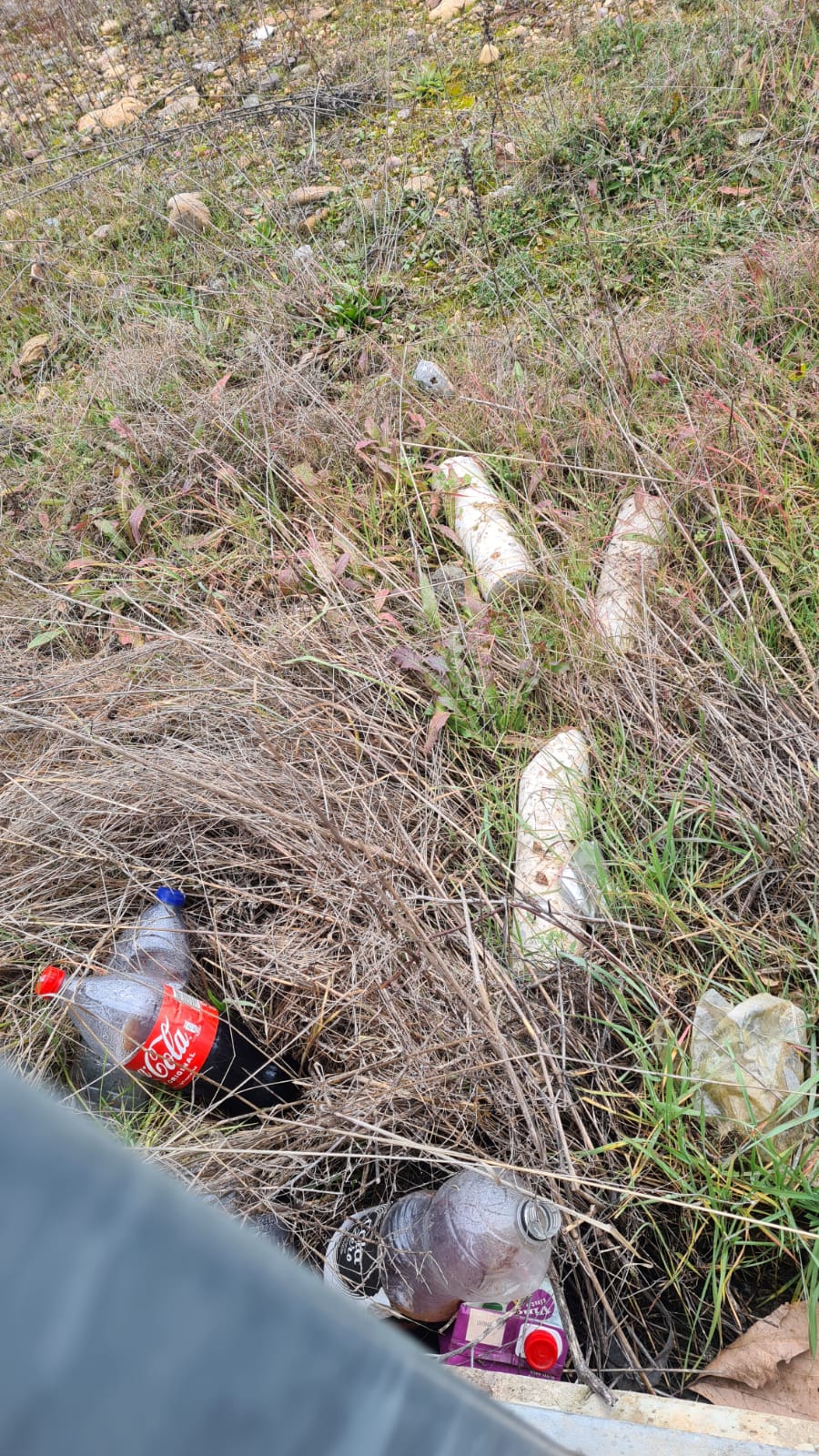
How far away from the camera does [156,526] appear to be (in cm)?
288

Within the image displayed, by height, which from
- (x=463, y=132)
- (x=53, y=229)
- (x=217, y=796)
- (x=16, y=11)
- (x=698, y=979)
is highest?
(x=16, y=11)

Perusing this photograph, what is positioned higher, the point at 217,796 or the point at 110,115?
the point at 110,115

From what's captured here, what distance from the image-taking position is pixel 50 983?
1.65m

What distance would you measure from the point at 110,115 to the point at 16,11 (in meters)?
2.18

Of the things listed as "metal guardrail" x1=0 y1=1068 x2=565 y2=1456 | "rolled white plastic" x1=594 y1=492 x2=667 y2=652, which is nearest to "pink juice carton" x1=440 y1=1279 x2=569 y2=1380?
"metal guardrail" x1=0 y1=1068 x2=565 y2=1456

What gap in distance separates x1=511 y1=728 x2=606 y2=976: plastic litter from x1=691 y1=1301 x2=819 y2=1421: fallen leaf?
59cm

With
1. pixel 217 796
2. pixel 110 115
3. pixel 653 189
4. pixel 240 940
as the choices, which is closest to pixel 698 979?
pixel 240 940

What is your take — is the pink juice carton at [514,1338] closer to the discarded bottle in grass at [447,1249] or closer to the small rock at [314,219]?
the discarded bottle in grass at [447,1249]

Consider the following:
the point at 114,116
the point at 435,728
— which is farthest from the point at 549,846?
the point at 114,116

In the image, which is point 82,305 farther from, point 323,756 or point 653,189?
point 323,756

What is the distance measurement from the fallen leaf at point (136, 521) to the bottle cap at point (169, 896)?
1364 mm

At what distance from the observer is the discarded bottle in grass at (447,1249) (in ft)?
4.41

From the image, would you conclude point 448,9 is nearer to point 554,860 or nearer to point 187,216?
point 187,216

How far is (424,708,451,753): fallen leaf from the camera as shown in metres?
2.00
